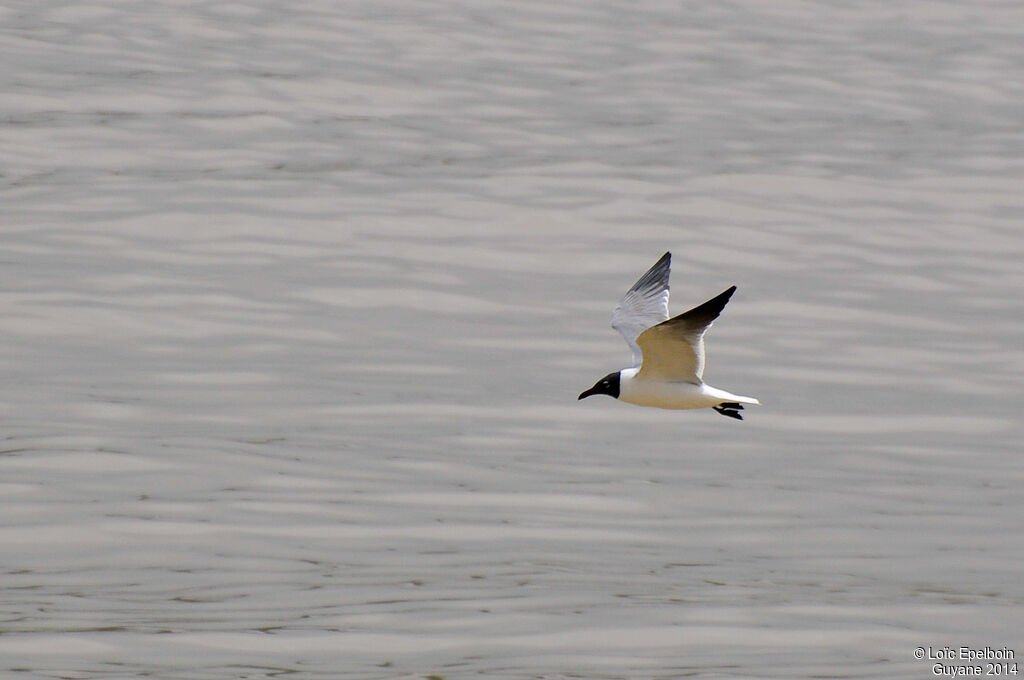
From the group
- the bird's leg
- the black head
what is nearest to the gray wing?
the black head

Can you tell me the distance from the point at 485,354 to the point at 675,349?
343 cm

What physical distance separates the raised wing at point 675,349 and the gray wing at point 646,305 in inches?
20.1

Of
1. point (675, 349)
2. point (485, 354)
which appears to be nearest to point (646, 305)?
point (675, 349)

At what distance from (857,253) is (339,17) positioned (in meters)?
12.0

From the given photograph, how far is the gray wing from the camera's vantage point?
37.6 feet

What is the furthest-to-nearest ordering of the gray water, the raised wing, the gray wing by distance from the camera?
the gray wing < the raised wing < the gray water

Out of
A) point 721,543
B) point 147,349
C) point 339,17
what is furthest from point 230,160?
point 721,543

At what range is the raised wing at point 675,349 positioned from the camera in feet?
34.1

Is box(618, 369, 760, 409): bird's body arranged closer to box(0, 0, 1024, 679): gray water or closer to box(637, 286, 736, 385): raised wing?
box(637, 286, 736, 385): raised wing

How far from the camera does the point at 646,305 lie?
458 inches

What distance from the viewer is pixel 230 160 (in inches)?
771

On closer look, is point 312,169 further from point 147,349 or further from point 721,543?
point 721,543

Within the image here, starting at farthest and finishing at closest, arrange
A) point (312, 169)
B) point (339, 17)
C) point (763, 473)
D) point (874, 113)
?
point (339, 17)
point (874, 113)
point (312, 169)
point (763, 473)

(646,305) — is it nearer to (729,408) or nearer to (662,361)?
(662,361)
